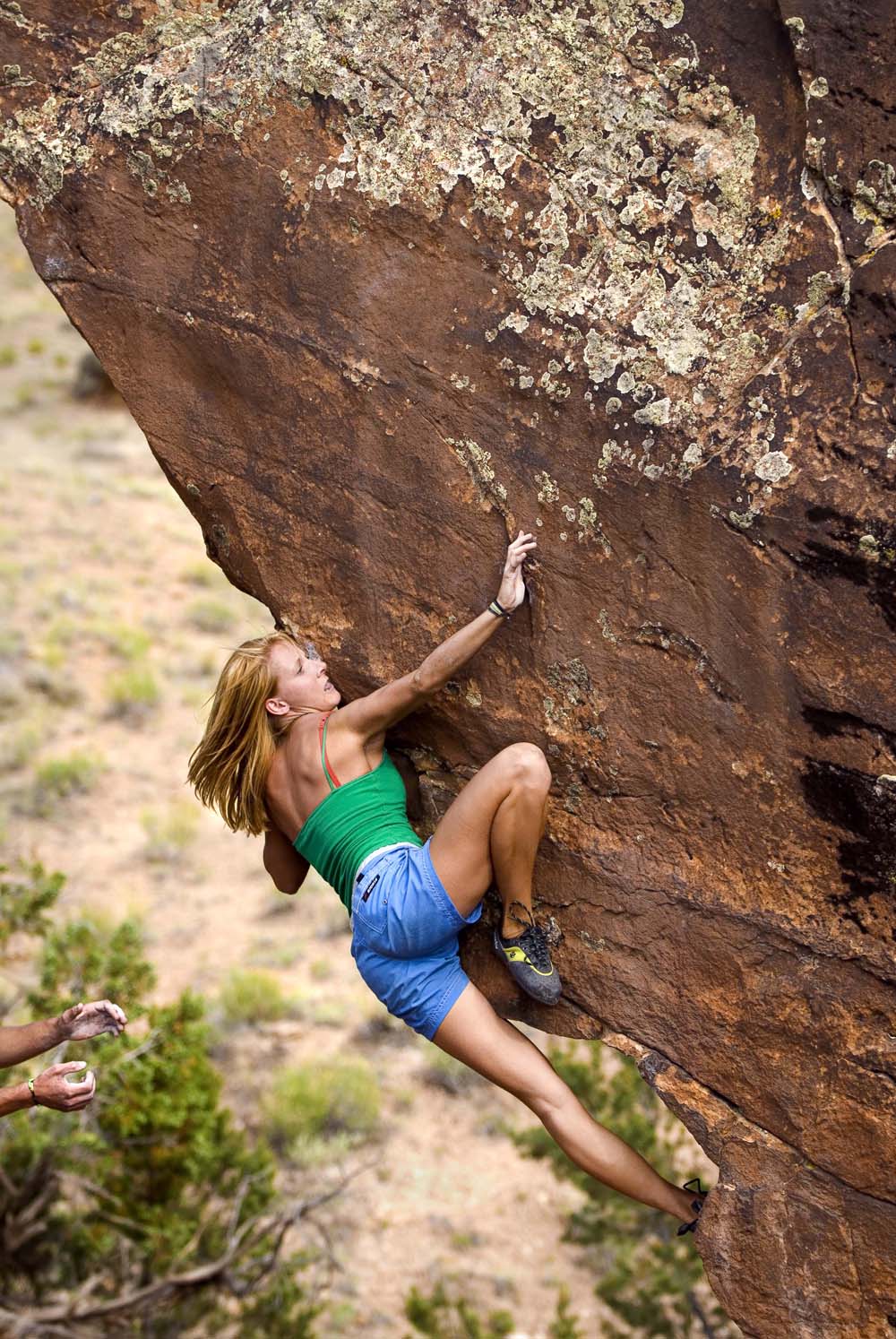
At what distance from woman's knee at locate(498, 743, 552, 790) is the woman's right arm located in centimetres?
33

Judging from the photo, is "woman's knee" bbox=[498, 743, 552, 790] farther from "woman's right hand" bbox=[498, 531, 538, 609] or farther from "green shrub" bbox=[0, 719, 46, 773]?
"green shrub" bbox=[0, 719, 46, 773]

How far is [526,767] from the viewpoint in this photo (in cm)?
421

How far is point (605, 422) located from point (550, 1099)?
86.1 inches

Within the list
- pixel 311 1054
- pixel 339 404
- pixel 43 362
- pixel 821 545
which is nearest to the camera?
pixel 821 545

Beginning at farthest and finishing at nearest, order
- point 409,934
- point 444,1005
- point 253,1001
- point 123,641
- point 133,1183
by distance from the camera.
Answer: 1. point 123,641
2. point 253,1001
3. point 133,1183
4. point 444,1005
5. point 409,934

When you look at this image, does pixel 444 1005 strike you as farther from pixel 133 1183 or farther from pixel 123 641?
pixel 123 641

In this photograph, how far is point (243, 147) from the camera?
4.48m

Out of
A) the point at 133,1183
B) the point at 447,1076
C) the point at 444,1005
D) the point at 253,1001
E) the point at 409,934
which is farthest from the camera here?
the point at 253,1001

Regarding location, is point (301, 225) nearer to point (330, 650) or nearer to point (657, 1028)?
point (330, 650)

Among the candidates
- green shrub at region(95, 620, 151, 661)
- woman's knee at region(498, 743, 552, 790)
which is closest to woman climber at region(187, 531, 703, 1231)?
woman's knee at region(498, 743, 552, 790)

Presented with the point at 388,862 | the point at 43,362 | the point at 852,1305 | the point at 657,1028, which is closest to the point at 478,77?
the point at 388,862

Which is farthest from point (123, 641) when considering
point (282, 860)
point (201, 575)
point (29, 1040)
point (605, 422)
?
point (605, 422)

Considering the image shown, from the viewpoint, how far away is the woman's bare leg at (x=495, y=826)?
13.9ft

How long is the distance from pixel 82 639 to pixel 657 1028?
42.3 ft
